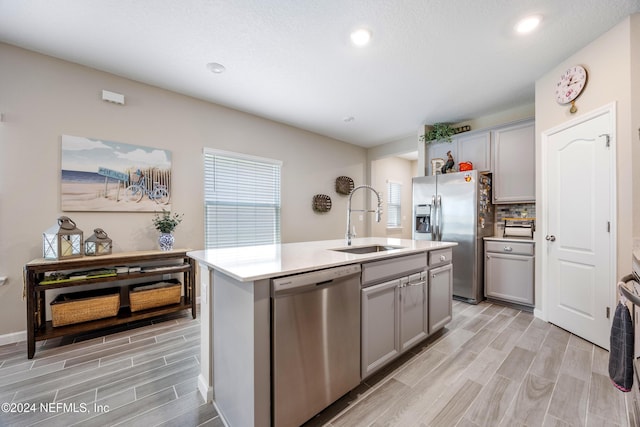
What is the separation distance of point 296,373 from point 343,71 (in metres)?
2.74

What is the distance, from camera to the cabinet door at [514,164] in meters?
3.31

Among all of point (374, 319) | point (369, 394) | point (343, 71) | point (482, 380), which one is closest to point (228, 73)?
point (343, 71)

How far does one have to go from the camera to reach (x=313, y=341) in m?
1.42

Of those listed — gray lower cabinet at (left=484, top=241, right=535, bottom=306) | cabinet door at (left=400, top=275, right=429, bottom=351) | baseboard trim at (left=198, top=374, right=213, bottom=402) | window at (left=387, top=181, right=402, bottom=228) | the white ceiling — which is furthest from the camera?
window at (left=387, top=181, right=402, bottom=228)

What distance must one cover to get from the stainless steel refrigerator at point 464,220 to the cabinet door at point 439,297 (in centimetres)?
119

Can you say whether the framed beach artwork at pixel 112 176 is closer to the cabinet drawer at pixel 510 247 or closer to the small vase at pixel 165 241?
the small vase at pixel 165 241

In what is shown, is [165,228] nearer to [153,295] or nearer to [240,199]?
[153,295]

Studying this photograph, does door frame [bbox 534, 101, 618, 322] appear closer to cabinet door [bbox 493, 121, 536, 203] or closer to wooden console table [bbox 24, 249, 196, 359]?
cabinet door [bbox 493, 121, 536, 203]

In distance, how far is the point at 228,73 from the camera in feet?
9.04

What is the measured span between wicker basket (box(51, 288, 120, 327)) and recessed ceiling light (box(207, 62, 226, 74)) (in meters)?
2.46

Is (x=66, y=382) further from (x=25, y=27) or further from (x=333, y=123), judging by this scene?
(x=333, y=123)

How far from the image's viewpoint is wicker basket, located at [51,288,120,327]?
2.30m

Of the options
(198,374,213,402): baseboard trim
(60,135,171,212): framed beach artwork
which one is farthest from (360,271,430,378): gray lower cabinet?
(60,135,171,212): framed beach artwork

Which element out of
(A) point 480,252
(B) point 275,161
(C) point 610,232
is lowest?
(A) point 480,252
